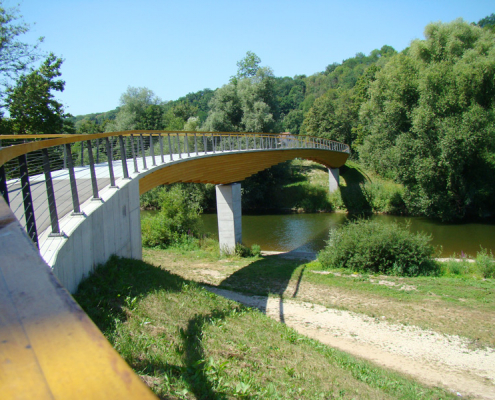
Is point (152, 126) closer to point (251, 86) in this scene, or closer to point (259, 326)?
point (251, 86)

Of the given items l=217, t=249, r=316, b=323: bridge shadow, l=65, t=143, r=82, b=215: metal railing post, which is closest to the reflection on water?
l=217, t=249, r=316, b=323: bridge shadow

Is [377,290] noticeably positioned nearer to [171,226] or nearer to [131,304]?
[131,304]

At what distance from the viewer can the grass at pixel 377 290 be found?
910 centimetres

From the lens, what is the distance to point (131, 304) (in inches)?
208

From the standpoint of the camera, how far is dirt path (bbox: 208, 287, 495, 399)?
21.1 ft

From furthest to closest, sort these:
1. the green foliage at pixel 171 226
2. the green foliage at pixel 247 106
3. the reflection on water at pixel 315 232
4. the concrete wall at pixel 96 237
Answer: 1. the green foliage at pixel 247 106
2. the reflection on water at pixel 315 232
3. the green foliage at pixel 171 226
4. the concrete wall at pixel 96 237

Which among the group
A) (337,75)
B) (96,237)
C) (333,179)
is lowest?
(333,179)

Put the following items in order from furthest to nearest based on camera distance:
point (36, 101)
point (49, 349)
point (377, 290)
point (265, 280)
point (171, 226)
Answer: point (36, 101) → point (171, 226) → point (265, 280) → point (377, 290) → point (49, 349)

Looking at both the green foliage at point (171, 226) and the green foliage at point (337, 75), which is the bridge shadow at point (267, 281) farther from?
the green foliage at point (337, 75)

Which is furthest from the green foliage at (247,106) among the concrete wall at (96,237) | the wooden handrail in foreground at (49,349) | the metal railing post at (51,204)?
the wooden handrail in foreground at (49,349)

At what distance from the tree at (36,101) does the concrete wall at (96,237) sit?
18.8m

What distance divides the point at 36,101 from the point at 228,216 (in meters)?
14.4

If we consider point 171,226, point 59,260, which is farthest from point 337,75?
point 59,260

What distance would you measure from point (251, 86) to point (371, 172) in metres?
15.8
